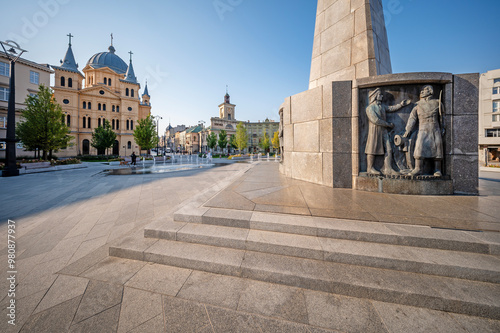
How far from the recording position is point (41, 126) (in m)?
19.5

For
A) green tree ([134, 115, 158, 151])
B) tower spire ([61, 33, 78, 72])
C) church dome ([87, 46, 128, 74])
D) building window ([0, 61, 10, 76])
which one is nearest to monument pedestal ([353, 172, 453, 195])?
green tree ([134, 115, 158, 151])

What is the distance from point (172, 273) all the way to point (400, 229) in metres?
3.85

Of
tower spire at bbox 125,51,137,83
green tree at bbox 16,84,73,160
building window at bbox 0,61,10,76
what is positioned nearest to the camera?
green tree at bbox 16,84,73,160

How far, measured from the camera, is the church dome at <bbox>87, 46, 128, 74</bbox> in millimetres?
52969

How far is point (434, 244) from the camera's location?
9.31 feet

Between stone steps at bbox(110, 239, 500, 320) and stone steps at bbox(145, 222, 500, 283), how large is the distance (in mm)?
83

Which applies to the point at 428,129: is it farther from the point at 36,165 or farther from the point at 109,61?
the point at 109,61

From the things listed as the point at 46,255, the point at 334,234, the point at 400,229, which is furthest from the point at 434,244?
the point at 46,255

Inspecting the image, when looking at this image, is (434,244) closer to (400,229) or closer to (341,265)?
(400,229)

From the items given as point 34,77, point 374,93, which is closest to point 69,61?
point 34,77

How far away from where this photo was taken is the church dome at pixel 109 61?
5297 cm

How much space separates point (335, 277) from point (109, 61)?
7581cm

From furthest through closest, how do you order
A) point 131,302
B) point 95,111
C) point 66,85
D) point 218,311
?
1. point 95,111
2. point 66,85
3. point 131,302
4. point 218,311

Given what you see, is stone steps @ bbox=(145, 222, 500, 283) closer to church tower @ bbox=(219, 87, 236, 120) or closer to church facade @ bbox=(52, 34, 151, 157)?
church facade @ bbox=(52, 34, 151, 157)
